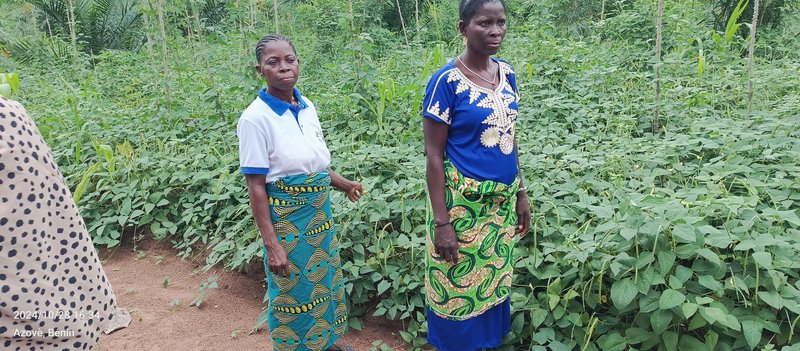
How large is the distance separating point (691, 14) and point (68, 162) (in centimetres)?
651

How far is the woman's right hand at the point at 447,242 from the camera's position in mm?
2029

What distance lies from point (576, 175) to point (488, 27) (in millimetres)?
1617

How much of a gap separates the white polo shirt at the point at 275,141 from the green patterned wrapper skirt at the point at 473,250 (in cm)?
56

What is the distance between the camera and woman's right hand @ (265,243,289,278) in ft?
6.85

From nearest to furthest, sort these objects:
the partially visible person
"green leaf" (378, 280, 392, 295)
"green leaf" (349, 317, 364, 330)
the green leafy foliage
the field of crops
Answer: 1. the partially visible person
2. the field of crops
3. "green leaf" (378, 280, 392, 295)
4. "green leaf" (349, 317, 364, 330)
5. the green leafy foliage

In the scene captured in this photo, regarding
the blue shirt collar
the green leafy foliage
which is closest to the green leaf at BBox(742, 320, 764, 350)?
the blue shirt collar

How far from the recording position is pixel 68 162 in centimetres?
464

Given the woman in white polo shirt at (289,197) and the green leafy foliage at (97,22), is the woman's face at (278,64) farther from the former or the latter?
the green leafy foliage at (97,22)

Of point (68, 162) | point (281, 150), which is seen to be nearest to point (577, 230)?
point (281, 150)

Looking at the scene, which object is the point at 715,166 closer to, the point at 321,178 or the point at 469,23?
the point at 469,23

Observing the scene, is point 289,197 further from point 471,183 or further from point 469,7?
point 469,7

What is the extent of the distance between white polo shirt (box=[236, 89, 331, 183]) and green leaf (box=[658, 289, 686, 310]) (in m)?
1.45

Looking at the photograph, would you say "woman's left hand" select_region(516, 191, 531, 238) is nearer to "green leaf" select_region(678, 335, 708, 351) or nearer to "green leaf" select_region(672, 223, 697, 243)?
"green leaf" select_region(672, 223, 697, 243)

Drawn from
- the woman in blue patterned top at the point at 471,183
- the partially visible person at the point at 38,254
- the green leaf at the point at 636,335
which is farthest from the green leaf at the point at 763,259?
the partially visible person at the point at 38,254
